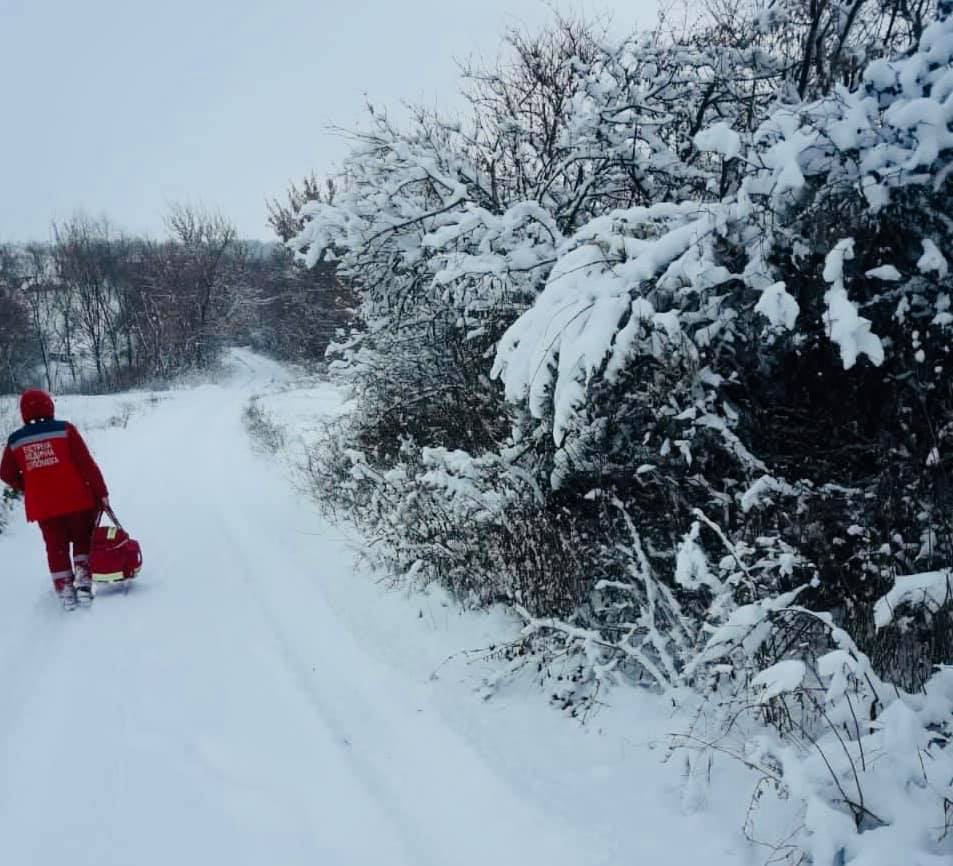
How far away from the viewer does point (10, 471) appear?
16.9ft

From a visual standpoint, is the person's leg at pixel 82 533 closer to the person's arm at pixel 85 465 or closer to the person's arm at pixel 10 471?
the person's arm at pixel 85 465

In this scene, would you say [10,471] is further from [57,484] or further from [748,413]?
[748,413]

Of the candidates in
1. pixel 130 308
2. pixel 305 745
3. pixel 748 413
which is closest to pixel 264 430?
pixel 305 745

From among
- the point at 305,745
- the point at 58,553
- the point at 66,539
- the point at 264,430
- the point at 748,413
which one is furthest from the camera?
the point at 264,430

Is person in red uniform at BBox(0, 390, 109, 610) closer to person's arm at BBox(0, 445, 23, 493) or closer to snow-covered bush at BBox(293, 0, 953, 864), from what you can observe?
person's arm at BBox(0, 445, 23, 493)

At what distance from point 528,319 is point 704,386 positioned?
45.4 inches

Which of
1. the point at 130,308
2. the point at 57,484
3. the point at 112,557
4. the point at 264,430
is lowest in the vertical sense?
the point at 112,557

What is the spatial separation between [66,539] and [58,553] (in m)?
0.17

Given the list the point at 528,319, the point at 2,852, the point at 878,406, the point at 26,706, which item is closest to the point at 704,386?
the point at 878,406

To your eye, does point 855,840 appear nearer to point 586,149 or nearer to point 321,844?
point 321,844

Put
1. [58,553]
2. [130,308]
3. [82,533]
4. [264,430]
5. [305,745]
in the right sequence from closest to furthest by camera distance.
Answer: [305,745] → [58,553] → [82,533] → [264,430] → [130,308]

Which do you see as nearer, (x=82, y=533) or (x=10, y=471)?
(x=10, y=471)

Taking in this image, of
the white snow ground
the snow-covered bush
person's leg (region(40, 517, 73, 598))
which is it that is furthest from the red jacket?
the snow-covered bush

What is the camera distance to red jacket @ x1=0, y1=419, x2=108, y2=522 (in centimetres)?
505
